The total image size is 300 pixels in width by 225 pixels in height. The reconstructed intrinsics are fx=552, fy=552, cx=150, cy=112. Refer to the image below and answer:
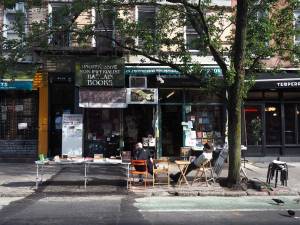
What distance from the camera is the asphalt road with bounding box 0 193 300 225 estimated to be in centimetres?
1016

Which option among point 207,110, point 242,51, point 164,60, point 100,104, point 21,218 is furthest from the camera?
point 207,110

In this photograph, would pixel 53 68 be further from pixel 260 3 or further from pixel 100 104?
pixel 260 3

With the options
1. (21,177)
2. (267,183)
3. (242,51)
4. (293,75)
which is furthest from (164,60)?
(293,75)

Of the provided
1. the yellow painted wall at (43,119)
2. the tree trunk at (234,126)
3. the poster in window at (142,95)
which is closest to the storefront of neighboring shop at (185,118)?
the poster in window at (142,95)

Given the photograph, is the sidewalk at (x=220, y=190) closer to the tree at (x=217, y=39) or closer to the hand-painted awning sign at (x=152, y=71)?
the tree at (x=217, y=39)

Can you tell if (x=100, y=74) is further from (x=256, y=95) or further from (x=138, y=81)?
(x=256, y=95)

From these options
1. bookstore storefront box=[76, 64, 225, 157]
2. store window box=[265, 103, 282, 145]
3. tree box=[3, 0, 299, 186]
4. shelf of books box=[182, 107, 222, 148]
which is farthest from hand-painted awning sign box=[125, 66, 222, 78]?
tree box=[3, 0, 299, 186]

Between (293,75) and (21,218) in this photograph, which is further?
(293,75)

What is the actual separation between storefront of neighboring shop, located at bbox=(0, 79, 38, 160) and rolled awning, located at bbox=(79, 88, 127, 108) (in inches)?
80.8

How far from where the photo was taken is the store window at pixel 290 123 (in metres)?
22.5

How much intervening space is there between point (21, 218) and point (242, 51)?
7717 millimetres

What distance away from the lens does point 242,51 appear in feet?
49.4

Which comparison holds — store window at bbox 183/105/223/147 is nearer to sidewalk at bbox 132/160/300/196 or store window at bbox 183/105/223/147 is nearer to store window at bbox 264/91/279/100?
store window at bbox 264/91/279/100

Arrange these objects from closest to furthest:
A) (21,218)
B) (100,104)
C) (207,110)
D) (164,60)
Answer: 1. (21,218)
2. (164,60)
3. (100,104)
4. (207,110)
